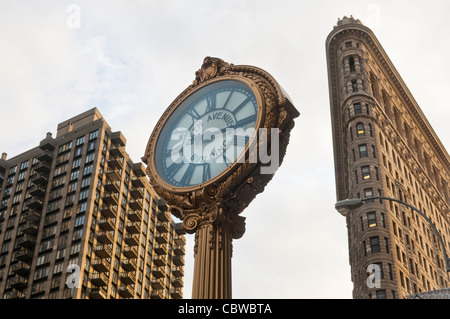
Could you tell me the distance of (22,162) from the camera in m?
99.2

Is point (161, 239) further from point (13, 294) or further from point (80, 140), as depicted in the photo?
point (13, 294)

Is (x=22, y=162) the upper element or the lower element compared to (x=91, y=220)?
upper

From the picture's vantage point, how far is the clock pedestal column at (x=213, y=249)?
8.01 m

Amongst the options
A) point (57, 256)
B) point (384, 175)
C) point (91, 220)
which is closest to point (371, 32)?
point (384, 175)

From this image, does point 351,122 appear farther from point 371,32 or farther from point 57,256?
point 57,256

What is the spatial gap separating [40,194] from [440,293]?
8647 cm

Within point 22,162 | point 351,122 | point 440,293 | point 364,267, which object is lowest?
point 440,293

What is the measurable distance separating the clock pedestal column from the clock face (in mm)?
588

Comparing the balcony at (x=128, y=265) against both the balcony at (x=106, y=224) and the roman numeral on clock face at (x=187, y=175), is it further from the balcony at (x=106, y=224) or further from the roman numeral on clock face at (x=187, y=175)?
the roman numeral on clock face at (x=187, y=175)

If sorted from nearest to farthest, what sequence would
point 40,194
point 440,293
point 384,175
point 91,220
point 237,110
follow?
1. point 440,293
2. point 237,110
3. point 384,175
4. point 91,220
5. point 40,194

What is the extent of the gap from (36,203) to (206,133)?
273ft

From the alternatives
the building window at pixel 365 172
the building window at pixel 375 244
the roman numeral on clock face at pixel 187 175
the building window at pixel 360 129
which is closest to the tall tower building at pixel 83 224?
the building window at pixel 375 244

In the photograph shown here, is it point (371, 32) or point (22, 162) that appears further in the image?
point (22, 162)

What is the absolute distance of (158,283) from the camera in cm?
9562
